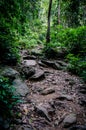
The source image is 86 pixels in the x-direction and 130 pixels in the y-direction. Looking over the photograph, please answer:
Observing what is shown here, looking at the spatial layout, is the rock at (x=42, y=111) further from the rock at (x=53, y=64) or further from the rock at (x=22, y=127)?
the rock at (x=53, y=64)

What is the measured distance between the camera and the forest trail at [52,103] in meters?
4.61

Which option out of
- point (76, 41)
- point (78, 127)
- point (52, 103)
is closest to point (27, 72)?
point (52, 103)

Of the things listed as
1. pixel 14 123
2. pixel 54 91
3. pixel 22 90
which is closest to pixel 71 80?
pixel 54 91

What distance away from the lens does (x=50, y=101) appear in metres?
5.80

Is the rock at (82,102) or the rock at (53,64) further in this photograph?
the rock at (53,64)

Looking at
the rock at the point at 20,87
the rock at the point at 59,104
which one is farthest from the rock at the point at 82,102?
the rock at the point at 20,87

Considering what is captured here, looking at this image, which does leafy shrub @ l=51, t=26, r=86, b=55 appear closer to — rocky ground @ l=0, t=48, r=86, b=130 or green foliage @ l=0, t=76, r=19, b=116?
rocky ground @ l=0, t=48, r=86, b=130

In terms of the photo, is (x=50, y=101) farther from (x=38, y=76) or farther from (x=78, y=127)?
(x=38, y=76)

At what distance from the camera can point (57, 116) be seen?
16.6ft

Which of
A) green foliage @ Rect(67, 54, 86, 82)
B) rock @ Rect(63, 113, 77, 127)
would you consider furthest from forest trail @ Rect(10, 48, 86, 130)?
green foliage @ Rect(67, 54, 86, 82)

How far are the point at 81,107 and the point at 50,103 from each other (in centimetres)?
104

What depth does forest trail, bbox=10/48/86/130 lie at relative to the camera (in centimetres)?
461

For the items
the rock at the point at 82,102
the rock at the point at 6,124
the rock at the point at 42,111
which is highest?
the rock at the point at 6,124

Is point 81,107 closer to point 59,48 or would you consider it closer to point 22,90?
point 22,90
